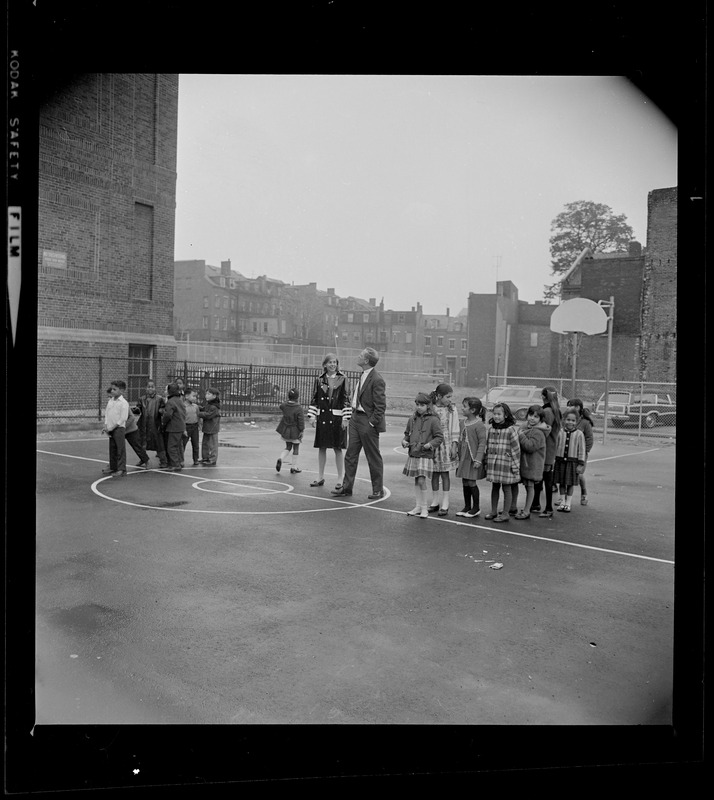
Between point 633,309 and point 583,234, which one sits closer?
point 633,309

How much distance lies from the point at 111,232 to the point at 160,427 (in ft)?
35.1

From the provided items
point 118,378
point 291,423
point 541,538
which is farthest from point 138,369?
point 541,538

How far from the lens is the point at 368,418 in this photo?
31.9 feet

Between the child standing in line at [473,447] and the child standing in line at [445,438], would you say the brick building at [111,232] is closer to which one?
the child standing in line at [445,438]

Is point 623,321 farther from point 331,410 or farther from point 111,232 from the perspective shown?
point 331,410

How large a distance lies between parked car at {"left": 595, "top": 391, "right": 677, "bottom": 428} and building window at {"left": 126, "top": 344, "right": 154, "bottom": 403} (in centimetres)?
1545

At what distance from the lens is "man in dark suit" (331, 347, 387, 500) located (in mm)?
9578

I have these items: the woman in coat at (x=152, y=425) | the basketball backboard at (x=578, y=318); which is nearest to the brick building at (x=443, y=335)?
the basketball backboard at (x=578, y=318)

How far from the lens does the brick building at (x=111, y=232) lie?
1891 centimetres

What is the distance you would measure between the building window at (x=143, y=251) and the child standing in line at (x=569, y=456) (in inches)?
645

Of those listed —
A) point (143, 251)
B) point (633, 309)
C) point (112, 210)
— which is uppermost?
point (112, 210)
